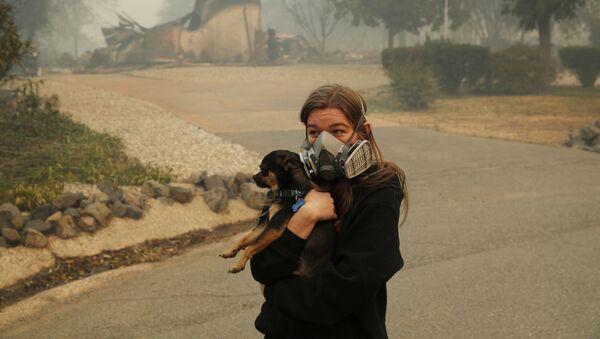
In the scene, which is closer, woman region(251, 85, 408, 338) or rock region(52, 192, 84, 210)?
woman region(251, 85, 408, 338)

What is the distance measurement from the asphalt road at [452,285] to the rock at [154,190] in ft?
4.35

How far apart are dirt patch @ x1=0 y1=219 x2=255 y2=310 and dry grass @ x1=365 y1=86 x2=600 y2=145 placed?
8822 millimetres

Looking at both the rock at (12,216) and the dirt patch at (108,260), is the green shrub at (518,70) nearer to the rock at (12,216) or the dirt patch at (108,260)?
the dirt patch at (108,260)

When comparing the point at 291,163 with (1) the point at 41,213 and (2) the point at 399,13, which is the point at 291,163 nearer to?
(1) the point at 41,213

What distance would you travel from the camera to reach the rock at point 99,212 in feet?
23.3

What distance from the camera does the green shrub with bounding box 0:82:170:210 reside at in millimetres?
7719

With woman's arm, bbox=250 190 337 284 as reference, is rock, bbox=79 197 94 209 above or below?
below

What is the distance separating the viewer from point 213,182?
8648mm

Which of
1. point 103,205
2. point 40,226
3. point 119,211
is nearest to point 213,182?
point 119,211

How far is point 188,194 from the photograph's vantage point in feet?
26.7

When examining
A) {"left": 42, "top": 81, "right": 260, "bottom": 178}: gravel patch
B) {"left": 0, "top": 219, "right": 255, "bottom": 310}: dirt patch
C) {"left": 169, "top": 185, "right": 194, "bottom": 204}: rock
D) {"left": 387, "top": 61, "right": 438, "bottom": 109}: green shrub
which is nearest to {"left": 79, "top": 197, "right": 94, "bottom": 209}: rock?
{"left": 0, "top": 219, "right": 255, "bottom": 310}: dirt patch

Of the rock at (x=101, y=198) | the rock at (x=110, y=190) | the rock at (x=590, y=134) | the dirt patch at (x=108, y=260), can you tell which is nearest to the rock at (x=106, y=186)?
the rock at (x=110, y=190)

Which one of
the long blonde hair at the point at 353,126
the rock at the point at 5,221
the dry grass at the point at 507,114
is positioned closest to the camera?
the long blonde hair at the point at 353,126

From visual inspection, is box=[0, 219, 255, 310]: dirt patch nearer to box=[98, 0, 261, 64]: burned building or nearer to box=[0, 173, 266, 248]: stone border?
box=[0, 173, 266, 248]: stone border
